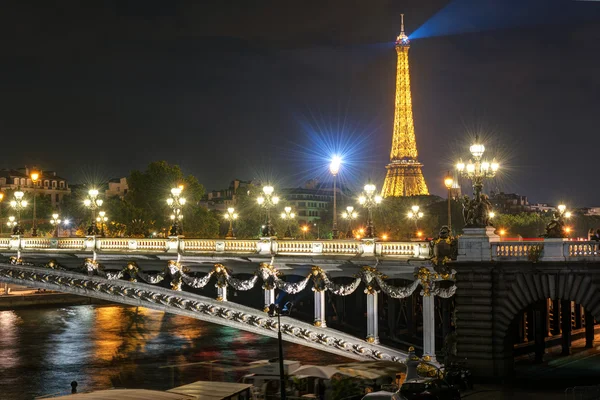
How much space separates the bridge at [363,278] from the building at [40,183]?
365 feet

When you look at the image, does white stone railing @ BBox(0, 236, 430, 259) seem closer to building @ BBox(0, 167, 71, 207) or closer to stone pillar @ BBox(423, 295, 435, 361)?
stone pillar @ BBox(423, 295, 435, 361)

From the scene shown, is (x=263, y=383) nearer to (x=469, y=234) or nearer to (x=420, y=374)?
(x=420, y=374)

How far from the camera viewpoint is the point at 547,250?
116ft

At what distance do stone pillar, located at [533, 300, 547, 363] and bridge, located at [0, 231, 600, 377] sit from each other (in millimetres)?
57

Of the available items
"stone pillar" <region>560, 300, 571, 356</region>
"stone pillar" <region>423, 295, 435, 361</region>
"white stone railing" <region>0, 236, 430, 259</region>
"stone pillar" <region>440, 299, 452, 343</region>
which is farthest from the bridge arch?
"stone pillar" <region>560, 300, 571, 356</region>

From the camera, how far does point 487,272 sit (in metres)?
36.0

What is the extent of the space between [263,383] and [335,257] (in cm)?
667

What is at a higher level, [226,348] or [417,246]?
[417,246]

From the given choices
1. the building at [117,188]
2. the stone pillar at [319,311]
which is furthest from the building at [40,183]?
the stone pillar at [319,311]

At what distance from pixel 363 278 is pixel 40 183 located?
473 feet

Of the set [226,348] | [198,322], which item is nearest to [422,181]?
[198,322]

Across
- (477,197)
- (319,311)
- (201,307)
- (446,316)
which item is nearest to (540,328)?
(446,316)

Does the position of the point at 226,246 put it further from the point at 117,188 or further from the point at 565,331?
the point at 117,188

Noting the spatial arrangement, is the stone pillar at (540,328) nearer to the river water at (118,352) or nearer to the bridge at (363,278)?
the bridge at (363,278)
